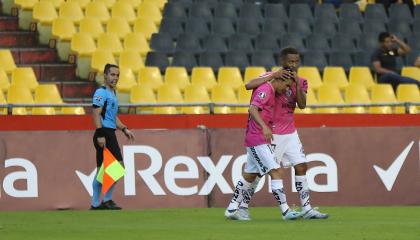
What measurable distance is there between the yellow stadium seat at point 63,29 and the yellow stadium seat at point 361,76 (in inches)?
206

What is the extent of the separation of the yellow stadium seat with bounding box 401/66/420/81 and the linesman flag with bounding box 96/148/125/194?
8608 mm

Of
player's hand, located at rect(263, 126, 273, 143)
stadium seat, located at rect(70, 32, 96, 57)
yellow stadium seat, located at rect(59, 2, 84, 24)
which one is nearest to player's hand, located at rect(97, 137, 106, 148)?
player's hand, located at rect(263, 126, 273, 143)

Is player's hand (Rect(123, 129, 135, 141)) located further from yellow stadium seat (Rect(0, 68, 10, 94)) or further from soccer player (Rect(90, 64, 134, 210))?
yellow stadium seat (Rect(0, 68, 10, 94))

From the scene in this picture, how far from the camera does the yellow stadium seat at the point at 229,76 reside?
21.2 meters

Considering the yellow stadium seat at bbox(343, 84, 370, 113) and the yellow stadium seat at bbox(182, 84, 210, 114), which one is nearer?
the yellow stadium seat at bbox(182, 84, 210, 114)

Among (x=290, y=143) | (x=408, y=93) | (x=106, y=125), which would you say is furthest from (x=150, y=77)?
(x=290, y=143)

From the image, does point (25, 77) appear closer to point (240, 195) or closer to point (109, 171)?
point (109, 171)

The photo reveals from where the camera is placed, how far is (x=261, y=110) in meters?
13.4

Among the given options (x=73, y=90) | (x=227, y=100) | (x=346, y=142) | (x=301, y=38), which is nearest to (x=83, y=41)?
(x=73, y=90)

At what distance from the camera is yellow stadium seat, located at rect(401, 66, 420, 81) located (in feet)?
73.5

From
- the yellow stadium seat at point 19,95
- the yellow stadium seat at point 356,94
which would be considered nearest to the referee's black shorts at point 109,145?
the yellow stadium seat at point 19,95

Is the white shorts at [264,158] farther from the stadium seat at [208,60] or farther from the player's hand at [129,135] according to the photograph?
the stadium seat at [208,60]

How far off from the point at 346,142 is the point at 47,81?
21.8 ft

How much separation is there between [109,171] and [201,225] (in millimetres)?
2917
